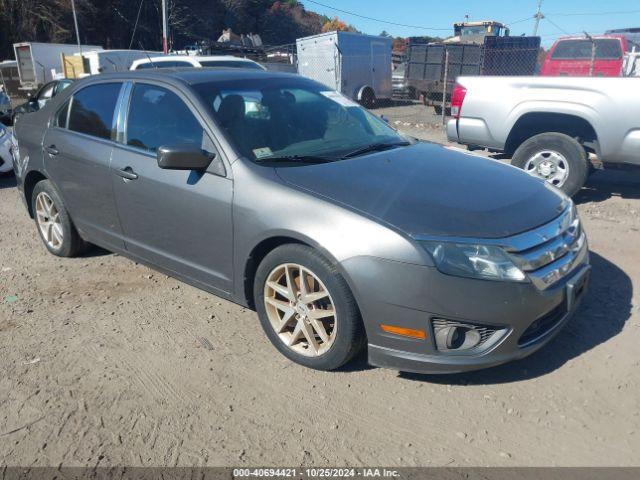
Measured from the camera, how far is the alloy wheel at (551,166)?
6113mm

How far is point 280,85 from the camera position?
3961 millimetres

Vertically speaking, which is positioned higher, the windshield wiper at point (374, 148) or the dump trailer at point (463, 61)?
the dump trailer at point (463, 61)

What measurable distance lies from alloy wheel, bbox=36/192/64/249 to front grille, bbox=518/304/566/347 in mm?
4069

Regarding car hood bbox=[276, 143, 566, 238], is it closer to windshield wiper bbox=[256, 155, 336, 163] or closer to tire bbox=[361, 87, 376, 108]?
windshield wiper bbox=[256, 155, 336, 163]

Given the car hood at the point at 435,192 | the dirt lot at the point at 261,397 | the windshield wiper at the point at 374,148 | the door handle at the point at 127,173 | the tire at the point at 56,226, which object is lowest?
the dirt lot at the point at 261,397

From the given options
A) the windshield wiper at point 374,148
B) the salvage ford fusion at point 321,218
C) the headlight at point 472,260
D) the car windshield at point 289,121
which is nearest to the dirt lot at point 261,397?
the salvage ford fusion at point 321,218

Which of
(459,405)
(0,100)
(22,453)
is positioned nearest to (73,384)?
(22,453)

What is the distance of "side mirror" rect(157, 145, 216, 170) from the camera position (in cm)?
319

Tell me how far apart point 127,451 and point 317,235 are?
4.66 ft

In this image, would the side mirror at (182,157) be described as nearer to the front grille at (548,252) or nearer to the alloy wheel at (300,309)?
the alloy wheel at (300,309)

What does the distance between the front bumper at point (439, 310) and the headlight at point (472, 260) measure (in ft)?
0.13

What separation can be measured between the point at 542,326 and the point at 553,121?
4259 mm

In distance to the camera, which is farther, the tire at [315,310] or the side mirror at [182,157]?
the side mirror at [182,157]

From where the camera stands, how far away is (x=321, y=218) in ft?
9.31
